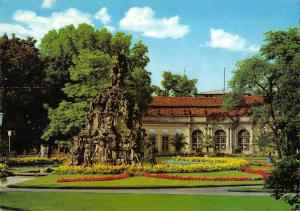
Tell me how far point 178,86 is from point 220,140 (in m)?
19.6

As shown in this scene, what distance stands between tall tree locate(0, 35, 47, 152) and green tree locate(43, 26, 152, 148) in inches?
93.4

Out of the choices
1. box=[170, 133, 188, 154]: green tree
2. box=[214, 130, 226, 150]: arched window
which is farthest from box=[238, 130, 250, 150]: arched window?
box=[170, 133, 188, 154]: green tree

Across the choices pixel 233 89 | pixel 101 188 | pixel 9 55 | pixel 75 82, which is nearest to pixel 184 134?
pixel 233 89

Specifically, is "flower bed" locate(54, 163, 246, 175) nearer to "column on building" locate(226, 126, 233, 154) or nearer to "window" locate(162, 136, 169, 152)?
"window" locate(162, 136, 169, 152)

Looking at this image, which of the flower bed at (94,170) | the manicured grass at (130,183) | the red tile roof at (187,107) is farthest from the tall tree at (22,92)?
the red tile roof at (187,107)

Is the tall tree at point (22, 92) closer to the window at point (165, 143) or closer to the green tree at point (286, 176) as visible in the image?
the window at point (165, 143)

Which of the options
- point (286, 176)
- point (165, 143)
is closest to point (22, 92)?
point (165, 143)

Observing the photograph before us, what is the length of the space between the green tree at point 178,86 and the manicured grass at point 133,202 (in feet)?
237

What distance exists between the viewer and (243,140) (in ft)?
258

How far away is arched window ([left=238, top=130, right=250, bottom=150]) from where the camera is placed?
78.4 m

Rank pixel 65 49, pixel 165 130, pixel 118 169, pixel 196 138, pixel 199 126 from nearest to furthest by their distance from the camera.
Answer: pixel 118 169
pixel 65 49
pixel 165 130
pixel 196 138
pixel 199 126

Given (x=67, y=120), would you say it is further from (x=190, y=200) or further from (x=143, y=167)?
(x=190, y=200)

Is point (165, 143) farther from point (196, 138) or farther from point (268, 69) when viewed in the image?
point (268, 69)

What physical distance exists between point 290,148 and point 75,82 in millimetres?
42551
